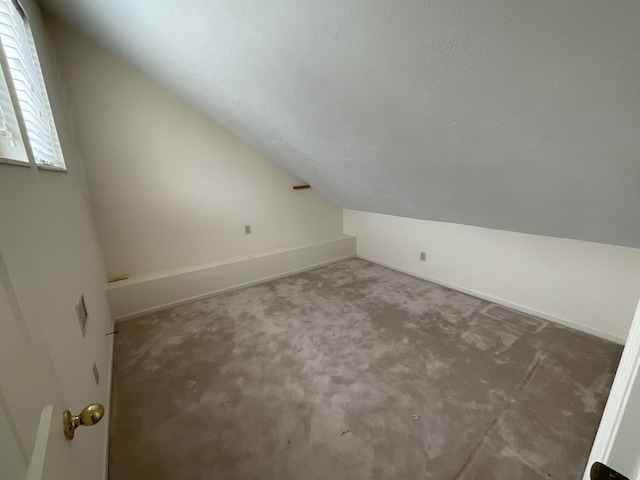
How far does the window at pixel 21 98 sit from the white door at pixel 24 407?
0.68 m

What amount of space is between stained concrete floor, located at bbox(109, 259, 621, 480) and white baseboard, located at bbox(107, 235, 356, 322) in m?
0.19

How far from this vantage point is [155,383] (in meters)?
1.79

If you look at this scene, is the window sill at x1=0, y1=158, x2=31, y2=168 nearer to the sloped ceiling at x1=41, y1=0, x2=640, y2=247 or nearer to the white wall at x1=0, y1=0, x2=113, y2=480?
the white wall at x1=0, y1=0, x2=113, y2=480

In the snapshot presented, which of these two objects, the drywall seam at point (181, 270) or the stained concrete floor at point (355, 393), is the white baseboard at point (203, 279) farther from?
the stained concrete floor at point (355, 393)

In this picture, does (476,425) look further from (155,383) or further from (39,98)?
(39,98)

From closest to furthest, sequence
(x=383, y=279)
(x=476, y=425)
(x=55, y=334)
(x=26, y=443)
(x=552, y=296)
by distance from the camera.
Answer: (x=26, y=443)
(x=55, y=334)
(x=476, y=425)
(x=552, y=296)
(x=383, y=279)

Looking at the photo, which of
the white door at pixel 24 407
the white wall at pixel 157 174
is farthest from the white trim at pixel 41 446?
the white wall at pixel 157 174

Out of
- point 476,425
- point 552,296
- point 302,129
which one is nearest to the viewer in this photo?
point 476,425

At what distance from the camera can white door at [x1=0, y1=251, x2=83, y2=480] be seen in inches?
12.8

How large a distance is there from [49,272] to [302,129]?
5.22 ft

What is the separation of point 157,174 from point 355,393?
8.62 feet

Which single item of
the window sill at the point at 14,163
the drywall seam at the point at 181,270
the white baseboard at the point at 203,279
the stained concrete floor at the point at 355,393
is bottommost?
the stained concrete floor at the point at 355,393

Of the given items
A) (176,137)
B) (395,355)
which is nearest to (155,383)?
(395,355)

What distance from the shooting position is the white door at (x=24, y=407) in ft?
1.07
